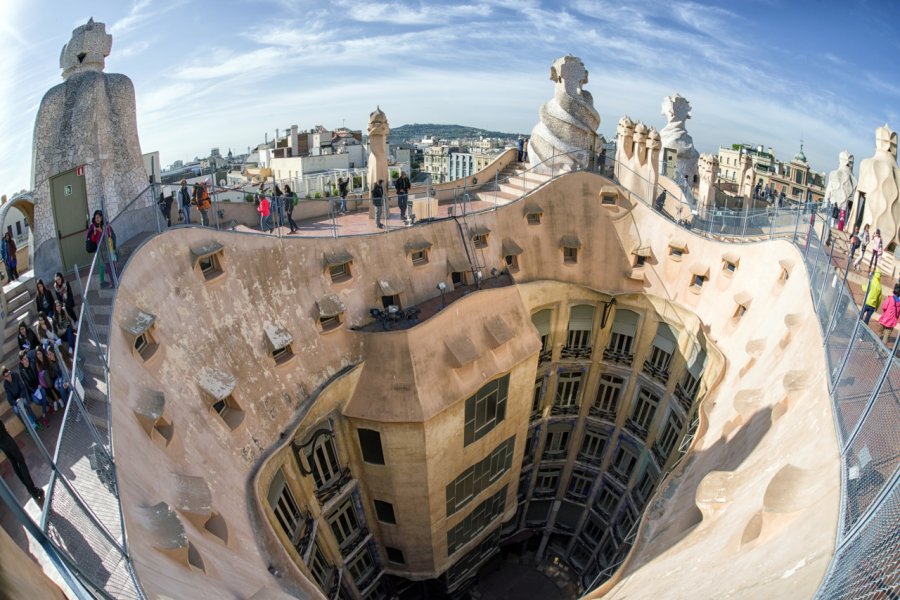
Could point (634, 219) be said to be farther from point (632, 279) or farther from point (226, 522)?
point (226, 522)

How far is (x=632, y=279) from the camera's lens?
87.6 feet

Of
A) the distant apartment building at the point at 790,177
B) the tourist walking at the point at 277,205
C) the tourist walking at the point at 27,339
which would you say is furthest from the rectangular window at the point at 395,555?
the distant apartment building at the point at 790,177

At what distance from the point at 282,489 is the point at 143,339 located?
632 cm

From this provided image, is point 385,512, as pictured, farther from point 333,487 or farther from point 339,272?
point 339,272

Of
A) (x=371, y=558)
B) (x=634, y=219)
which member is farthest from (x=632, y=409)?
(x=371, y=558)

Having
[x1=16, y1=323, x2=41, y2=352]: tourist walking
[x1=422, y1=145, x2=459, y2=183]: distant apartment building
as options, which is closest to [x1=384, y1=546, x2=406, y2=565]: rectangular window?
[x1=16, y1=323, x2=41, y2=352]: tourist walking

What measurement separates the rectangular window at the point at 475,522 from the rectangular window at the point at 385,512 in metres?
2.56

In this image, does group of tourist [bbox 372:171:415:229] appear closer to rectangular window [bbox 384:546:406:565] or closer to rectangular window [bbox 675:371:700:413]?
rectangular window [bbox 384:546:406:565]

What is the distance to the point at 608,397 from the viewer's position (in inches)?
1130

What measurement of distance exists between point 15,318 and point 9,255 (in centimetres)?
277

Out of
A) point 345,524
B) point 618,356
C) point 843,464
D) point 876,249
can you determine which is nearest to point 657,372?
point 618,356

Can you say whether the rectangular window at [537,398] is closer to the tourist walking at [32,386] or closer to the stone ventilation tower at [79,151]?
the stone ventilation tower at [79,151]

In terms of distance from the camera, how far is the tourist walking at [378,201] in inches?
918

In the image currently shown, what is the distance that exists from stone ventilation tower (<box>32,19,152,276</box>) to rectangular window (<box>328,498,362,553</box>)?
11726 millimetres
